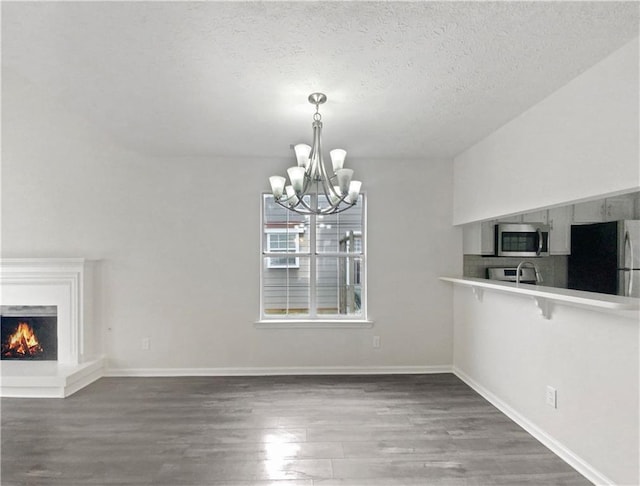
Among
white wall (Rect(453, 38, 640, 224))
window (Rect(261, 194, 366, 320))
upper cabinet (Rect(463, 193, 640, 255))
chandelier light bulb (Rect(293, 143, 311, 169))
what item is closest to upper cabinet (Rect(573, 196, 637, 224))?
upper cabinet (Rect(463, 193, 640, 255))

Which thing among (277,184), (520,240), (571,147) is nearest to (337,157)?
(277,184)

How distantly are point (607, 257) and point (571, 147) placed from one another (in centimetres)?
177

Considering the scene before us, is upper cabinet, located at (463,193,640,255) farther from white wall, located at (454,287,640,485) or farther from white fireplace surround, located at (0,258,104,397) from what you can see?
white fireplace surround, located at (0,258,104,397)

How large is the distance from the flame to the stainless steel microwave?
16.8ft

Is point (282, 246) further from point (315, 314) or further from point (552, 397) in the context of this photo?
point (552, 397)

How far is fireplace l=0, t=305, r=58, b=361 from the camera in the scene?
400 centimetres

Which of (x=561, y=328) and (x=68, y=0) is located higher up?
(x=68, y=0)

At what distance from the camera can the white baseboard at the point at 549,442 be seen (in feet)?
7.12

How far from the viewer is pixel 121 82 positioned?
94.0 inches

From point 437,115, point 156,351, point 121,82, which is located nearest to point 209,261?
point 156,351

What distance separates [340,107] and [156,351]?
3.26 meters

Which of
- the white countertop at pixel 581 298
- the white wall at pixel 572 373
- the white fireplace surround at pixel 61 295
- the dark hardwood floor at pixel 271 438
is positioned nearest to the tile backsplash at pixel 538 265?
the white wall at pixel 572 373

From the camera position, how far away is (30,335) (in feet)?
13.2

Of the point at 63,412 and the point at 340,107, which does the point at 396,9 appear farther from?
the point at 63,412
